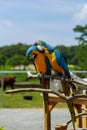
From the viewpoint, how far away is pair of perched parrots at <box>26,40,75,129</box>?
2755 mm

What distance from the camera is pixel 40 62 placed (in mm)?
2814

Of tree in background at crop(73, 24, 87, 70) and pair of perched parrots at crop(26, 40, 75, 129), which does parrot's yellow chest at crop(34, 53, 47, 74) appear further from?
tree in background at crop(73, 24, 87, 70)

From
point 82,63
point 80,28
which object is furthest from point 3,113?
point 80,28

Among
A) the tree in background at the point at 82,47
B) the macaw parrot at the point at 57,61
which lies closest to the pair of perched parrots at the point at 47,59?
the macaw parrot at the point at 57,61

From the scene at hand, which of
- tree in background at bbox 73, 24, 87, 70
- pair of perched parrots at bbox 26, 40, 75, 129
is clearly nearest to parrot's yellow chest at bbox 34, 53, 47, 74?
pair of perched parrots at bbox 26, 40, 75, 129

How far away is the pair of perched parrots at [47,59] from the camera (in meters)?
2.76

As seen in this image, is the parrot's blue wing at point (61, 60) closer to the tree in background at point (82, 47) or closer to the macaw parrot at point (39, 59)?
the macaw parrot at point (39, 59)

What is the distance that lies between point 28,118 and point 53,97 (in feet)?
13.1

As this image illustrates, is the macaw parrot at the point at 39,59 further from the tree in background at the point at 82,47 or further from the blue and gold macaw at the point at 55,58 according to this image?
the tree in background at the point at 82,47

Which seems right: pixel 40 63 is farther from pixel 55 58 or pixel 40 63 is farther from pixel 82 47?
pixel 82 47

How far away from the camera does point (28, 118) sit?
866 centimetres

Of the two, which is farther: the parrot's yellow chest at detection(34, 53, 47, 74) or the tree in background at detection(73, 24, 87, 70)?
the tree in background at detection(73, 24, 87, 70)

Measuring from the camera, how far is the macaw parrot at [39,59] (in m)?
2.77

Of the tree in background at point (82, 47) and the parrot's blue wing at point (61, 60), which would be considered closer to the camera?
the parrot's blue wing at point (61, 60)
